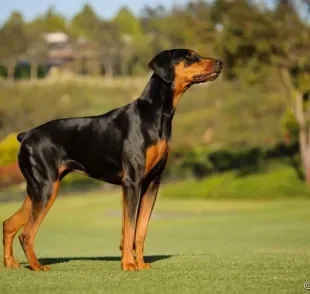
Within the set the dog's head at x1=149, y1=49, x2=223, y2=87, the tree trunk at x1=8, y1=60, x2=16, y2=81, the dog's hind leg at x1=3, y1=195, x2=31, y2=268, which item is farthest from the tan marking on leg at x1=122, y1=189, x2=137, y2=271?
the tree trunk at x1=8, y1=60, x2=16, y2=81

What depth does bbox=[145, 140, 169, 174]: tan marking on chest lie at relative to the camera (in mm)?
10914

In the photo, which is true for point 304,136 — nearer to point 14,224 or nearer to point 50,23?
point 14,224

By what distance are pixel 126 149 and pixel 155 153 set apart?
1.13 feet

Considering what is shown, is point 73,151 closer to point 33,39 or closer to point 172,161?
point 172,161

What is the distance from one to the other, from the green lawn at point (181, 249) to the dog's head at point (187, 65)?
2.23m

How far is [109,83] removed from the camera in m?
101

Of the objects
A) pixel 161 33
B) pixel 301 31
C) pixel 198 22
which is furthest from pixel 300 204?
pixel 161 33

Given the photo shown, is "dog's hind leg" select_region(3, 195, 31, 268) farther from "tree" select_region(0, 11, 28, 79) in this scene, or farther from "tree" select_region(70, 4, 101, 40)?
"tree" select_region(70, 4, 101, 40)

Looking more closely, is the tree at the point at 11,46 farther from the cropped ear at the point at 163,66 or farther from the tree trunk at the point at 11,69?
the cropped ear at the point at 163,66

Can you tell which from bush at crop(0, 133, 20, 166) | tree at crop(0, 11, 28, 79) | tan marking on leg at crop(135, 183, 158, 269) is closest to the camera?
tan marking on leg at crop(135, 183, 158, 269)

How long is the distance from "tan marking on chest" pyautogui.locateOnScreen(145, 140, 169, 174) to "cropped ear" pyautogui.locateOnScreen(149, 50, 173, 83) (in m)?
0.77

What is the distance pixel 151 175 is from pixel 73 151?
3.28 feet

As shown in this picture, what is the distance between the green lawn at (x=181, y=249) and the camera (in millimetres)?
9484

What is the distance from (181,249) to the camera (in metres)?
20.7
